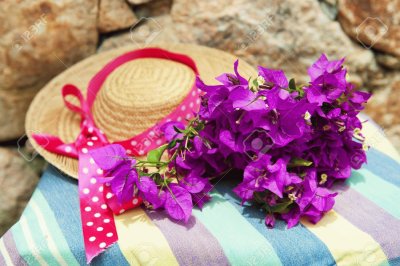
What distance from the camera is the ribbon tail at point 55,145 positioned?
4.29ft

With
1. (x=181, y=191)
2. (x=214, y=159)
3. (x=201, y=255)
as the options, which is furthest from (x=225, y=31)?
(x=201, y=255)

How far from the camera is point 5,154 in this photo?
1629 mm

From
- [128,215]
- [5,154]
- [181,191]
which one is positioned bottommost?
[5,154]

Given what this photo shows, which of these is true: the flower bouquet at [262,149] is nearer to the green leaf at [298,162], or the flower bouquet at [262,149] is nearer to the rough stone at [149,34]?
the green leaf at [298,162]

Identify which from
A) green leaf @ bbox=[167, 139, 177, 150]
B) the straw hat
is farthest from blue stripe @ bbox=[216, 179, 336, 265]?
the straw hat

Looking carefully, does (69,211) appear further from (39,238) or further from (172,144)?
(172,144)

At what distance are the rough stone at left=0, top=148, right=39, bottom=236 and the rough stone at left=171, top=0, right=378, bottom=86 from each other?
73 cm

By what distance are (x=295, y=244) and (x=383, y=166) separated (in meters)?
0.43

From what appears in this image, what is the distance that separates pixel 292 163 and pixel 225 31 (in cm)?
77

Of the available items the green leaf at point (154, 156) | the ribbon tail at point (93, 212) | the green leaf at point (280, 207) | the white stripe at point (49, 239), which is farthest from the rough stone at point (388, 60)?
the white stripe at point (49, 239)

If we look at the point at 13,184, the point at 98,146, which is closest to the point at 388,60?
the point at 98,146

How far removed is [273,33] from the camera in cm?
169

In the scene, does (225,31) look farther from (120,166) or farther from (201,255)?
(201,255)

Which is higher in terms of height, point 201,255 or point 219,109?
point 219,109
